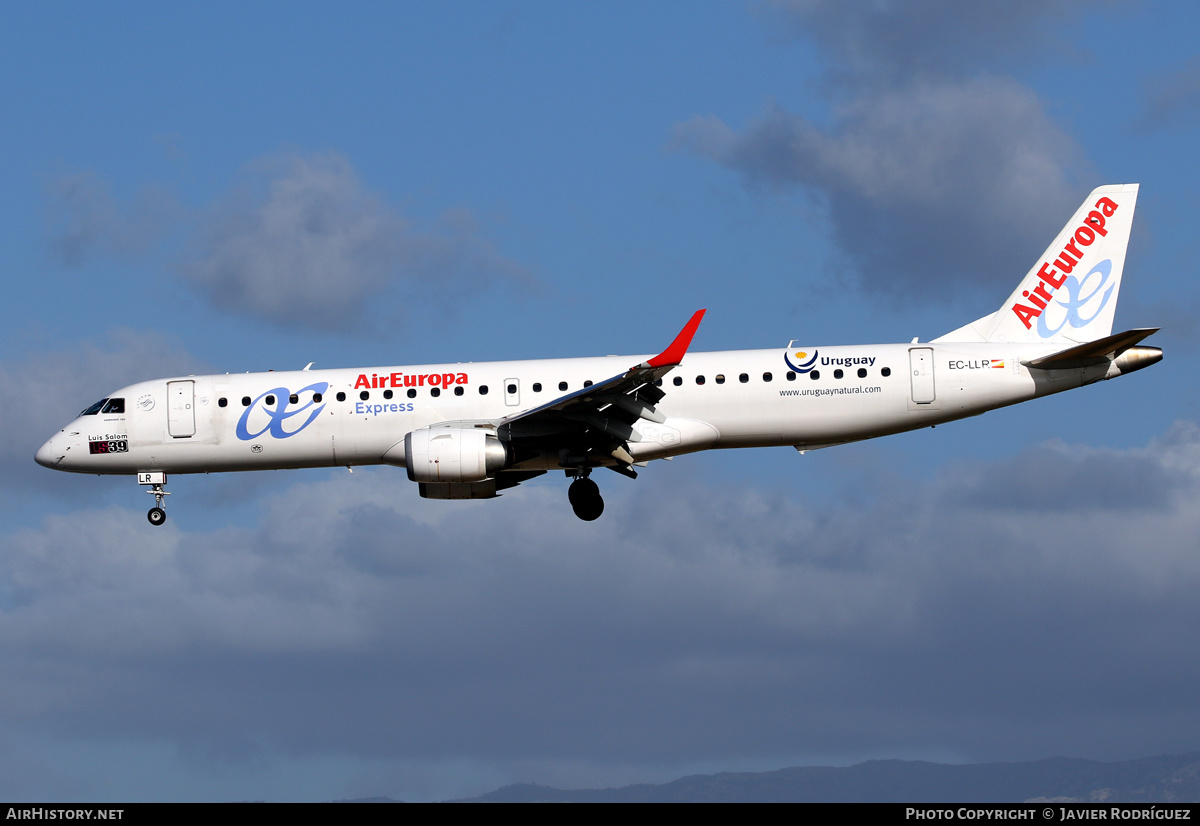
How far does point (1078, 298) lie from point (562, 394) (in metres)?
14.7

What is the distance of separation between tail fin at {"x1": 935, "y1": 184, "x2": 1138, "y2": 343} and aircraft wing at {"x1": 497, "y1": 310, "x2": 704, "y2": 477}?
9282 mm

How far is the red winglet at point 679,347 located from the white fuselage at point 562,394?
3392 millimetres

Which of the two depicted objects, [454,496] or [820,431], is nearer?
[820,431]

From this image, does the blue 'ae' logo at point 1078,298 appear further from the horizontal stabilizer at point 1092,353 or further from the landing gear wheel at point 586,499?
the landing gear wheel at point 586,499

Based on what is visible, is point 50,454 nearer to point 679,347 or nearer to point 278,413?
point 278,413

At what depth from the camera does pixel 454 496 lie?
124ft

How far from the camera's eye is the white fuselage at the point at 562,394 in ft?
115

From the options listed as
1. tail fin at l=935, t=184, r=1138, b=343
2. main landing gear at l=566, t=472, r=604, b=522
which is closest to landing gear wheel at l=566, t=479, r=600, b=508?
main landing gear at l=566, t=472, r=604, b=522

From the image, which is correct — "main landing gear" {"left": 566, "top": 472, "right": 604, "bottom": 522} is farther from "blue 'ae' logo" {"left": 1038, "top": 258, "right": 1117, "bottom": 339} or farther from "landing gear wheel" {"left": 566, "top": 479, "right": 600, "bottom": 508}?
"blue 'ae' logo" {"left": 1038, "top": 258, "right": 1117, "bottom": 339}
